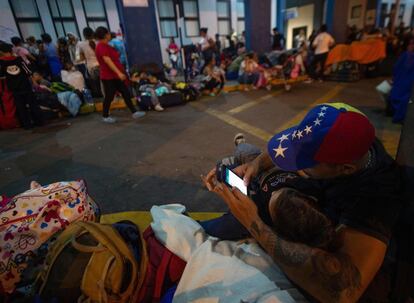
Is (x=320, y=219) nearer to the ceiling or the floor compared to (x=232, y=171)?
nearer to the ceiling

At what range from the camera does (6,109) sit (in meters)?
4.94

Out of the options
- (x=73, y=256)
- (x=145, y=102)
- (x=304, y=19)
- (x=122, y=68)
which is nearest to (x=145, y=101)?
(x=145, y=102)

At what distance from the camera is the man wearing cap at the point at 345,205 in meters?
0.84

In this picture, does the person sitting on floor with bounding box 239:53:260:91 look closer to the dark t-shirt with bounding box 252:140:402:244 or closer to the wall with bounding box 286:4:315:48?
the dark t-shirt with bounding box 252:140:402:244

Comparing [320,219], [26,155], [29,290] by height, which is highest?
[320,219]

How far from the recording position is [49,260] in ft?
3.99

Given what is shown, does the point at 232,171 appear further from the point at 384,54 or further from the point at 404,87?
the point at 384,54

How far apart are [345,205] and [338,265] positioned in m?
0.22

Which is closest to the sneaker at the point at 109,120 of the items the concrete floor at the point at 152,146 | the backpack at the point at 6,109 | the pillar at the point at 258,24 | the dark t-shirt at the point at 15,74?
the concrete floor at the point at 152,146

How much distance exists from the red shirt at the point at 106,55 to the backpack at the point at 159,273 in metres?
4.29

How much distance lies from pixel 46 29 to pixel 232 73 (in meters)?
8.65

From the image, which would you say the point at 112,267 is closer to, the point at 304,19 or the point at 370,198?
the point at 370,198

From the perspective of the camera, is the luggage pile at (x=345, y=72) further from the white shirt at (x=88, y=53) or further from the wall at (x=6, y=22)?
the wall at (x=6, y=22)

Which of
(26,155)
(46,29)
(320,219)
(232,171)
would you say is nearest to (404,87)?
(232,171)
